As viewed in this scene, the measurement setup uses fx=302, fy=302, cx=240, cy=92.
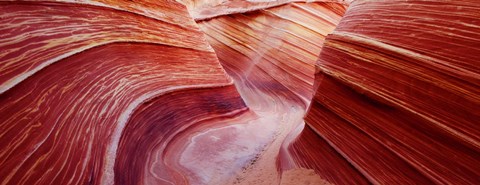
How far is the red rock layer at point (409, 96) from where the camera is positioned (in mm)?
1057

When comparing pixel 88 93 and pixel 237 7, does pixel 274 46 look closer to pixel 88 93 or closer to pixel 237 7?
pixel 237 7

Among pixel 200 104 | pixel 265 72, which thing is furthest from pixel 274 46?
Result: pixel 200 104

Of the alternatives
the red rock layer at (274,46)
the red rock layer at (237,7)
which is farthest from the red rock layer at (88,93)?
the red rock layer at (237,7)

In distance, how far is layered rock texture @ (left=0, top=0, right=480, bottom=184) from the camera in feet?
3.59

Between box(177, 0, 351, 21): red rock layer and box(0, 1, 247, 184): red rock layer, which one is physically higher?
box(177, 0, 351, 21): red rock layer

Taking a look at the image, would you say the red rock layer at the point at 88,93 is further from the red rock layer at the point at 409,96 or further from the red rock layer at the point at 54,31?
the red rock layer at the point at 409,96

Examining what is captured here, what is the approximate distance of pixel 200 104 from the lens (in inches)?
102

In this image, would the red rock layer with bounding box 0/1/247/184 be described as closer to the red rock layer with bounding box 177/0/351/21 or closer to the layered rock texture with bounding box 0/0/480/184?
the layered rock texture with bounding box 0/0/480/184

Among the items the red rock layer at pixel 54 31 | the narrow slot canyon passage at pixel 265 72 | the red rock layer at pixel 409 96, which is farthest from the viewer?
the narrow slot canyon passage at pixel 265 72

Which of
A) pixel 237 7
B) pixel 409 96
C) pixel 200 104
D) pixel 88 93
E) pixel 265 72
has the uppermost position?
pixel 237 7

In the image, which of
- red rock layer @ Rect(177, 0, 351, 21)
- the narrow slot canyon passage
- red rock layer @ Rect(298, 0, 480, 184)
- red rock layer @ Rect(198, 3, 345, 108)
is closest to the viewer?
red rock layer @ Rect(298, 0, 480, 184)

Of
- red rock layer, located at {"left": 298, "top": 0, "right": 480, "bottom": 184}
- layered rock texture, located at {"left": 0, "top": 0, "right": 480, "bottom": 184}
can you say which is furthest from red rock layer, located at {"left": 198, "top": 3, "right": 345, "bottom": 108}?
red rock layer, located at {"left": 298, "top": 0, "right": 480, "bottom": 184}

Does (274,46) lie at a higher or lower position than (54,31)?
higher

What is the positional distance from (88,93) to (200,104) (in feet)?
3.82
